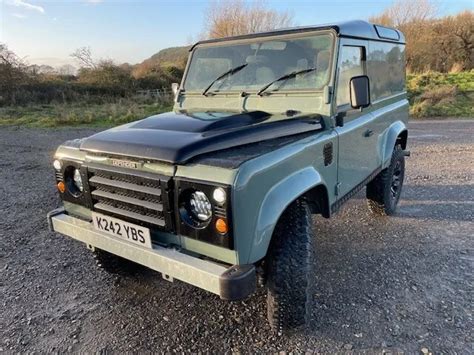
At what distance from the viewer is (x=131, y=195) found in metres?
2.26

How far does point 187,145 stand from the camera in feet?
6.95

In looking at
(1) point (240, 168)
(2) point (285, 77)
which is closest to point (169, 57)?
(2) point (285, 77)

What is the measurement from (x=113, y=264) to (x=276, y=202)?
1.72 metres

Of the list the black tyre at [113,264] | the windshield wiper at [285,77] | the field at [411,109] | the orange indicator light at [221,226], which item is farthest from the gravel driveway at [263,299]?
the field at [411,109]

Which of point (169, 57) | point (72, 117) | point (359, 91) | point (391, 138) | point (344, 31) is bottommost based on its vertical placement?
point (72, 117)

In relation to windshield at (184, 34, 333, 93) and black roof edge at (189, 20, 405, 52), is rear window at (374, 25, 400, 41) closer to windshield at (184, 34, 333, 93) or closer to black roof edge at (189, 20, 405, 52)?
black roof edge at (189, 20, 405, 52)

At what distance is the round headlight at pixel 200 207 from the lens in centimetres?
202

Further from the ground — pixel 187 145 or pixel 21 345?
pixel 187 145

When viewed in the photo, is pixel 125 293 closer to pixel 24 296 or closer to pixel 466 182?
pixel 24 296

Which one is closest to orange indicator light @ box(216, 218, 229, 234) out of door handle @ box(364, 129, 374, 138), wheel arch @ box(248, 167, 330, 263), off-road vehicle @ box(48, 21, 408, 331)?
off-road vehicle @ box(48, 21, 408, 331)

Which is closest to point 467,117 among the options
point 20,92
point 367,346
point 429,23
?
point 367,346

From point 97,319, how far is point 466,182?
5.58m

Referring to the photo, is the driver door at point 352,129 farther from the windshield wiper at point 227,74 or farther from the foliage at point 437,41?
the foliage at point 437,41

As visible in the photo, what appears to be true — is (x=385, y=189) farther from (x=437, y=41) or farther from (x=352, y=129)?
(x=437, y=41)
